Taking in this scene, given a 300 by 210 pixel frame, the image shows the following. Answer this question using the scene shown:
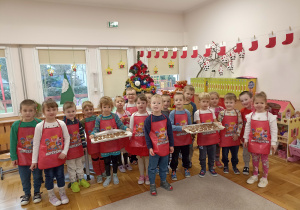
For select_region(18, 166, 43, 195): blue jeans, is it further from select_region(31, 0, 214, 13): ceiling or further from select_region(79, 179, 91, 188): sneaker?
select_region(31, 0, 214, 13): ceiling

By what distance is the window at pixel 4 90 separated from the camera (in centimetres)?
429

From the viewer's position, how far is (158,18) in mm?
5562

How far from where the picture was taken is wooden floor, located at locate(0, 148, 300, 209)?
236cm

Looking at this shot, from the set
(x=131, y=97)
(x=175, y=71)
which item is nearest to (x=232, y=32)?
(x=175, y=71)

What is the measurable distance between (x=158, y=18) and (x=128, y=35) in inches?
39.0

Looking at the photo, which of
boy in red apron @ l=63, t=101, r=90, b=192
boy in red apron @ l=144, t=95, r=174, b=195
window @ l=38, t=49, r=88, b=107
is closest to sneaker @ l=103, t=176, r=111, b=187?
boy in red apron @ l=63, t=101, r=90, b=192

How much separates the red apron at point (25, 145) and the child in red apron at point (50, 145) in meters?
0.11

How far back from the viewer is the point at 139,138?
2.57 m

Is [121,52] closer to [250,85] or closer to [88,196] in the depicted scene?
[250,85]

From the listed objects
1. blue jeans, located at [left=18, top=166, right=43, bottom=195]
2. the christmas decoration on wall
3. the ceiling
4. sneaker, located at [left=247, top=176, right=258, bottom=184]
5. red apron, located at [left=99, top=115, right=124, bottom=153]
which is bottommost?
sneaker, located at [left=247, top=176, right=258, bottom=184]

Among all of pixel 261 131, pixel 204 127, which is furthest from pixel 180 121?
pixel 261 131

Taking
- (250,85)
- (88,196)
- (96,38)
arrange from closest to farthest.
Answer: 1. (88,196)
2. (250,85)
3. (96,38)

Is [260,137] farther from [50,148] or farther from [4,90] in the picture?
[4,90]

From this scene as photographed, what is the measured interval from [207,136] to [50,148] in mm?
1867
